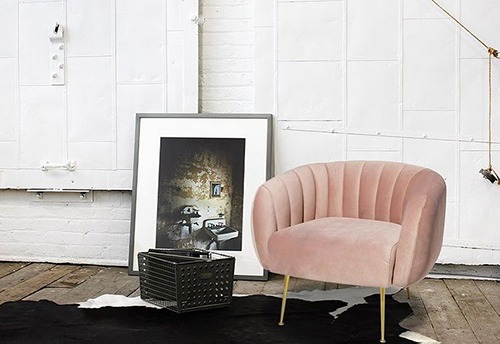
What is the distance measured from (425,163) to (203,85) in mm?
1371

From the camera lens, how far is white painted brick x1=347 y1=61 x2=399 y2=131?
4.00 meters

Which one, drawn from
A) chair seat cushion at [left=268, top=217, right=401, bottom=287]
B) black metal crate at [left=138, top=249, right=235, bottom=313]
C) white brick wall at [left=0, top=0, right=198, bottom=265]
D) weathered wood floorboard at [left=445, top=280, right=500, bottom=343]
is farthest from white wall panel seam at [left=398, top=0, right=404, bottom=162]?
black metal crate at [left=138, top=249, right=235, bottom=313]

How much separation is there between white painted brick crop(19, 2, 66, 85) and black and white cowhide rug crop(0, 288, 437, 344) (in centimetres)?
159

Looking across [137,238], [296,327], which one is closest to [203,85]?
[137,238]

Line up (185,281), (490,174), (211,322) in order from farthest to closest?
(490,174) < (185,281) < (211,322)

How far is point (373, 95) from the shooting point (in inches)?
158

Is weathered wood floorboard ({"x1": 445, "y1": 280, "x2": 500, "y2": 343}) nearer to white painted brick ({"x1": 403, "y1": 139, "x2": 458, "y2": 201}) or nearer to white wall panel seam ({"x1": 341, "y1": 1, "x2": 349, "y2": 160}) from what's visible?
white painted brick ({"x1": 403, "y1": 139, "x2": 458, "y2": 201})

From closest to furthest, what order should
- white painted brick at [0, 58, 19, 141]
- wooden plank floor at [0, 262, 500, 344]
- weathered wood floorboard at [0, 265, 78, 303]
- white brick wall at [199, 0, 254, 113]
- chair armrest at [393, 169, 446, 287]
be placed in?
chair armrest at [393, 169, 446, 287] < wooden plank floor at [0, 262, 500, 344] < weathered wood floorboard at [0, 265, 78, 303] < white brick wall at [199, 0, 254, 113] < white painted brick at [0, 58, 19, 141]

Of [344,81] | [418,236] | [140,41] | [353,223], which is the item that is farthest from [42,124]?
[418,236]

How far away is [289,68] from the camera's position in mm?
4090

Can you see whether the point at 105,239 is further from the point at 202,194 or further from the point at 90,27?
the point at 90,27

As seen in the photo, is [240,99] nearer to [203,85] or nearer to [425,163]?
[203,85]

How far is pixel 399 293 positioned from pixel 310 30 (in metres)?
1.54

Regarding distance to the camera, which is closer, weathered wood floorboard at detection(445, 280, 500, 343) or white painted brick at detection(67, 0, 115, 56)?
weathered wood floorboard at detection(445, 280, 500, 343)
